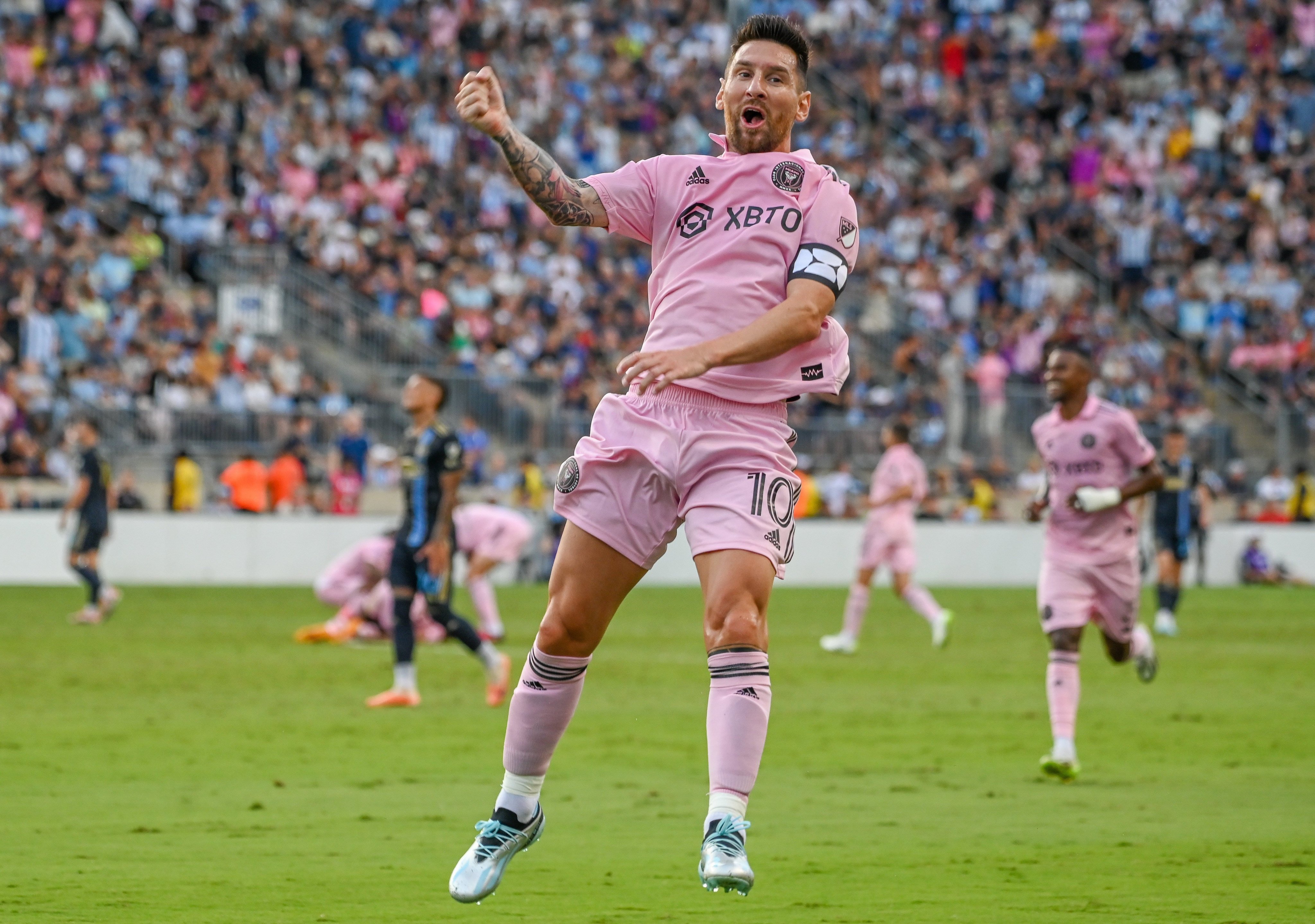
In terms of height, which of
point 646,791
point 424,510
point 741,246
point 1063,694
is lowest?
point 646,791

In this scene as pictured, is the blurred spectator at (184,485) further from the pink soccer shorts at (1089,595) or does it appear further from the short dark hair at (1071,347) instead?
the pink soccer shorts at (1089,595)

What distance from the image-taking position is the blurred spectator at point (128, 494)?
26.9m

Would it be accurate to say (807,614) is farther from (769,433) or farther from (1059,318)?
(769,433)

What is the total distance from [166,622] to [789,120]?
53.0 feet

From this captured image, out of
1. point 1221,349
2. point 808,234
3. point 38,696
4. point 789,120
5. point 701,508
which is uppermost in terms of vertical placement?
point 1221,349

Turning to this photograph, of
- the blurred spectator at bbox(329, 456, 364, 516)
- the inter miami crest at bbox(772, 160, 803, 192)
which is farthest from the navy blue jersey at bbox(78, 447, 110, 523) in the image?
the inter miami crest at bbox(772, 160, 803, 192)

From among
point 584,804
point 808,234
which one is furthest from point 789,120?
point 584,804

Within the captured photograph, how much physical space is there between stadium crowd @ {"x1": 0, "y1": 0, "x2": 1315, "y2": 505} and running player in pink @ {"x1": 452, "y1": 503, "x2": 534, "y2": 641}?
9.27 meters

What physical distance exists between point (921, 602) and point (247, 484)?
11.2m

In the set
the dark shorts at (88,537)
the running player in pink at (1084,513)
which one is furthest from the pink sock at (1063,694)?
the dark shorts at (88,537)

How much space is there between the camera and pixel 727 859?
17.7ft

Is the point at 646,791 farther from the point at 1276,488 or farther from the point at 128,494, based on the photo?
the point at 1276,488

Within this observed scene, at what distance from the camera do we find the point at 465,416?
2986 cm

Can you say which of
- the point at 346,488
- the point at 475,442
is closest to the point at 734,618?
the point at 346,488
